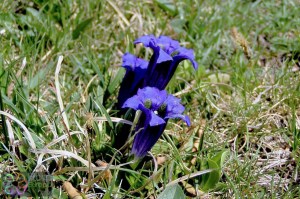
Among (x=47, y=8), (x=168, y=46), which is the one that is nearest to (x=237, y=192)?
(x=168, y=46)

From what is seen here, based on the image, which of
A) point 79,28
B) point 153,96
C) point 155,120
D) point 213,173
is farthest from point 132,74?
point 79,28

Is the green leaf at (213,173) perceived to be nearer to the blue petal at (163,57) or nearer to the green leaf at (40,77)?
the blue petal at (163,57)

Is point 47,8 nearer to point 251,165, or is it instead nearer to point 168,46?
point 168,46

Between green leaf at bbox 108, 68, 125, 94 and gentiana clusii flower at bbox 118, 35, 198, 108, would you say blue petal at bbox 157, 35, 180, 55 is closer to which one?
gentiana clusii flower at bbox 118, 35, 198, 108

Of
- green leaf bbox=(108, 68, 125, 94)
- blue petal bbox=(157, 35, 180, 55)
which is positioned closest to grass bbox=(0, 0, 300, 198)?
green leaf bbox=(108, 68, 125, 94)

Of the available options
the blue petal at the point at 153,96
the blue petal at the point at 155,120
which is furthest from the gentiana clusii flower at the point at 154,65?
the blue petal at the point at 155,120

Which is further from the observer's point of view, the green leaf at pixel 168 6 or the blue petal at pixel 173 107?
the green leaf at pixel 168 6
